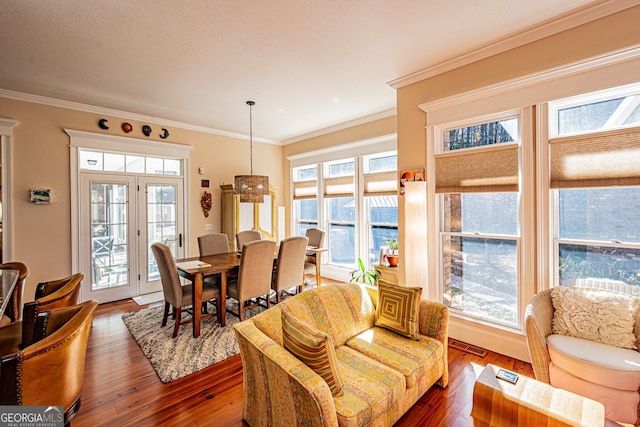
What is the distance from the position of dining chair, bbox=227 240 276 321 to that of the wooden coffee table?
8.02 ft

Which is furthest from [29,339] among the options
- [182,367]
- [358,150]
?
[358,150]

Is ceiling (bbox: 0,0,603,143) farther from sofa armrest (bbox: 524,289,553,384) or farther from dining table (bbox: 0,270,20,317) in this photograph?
sofa armrest (bbox: 524,289,553,384)

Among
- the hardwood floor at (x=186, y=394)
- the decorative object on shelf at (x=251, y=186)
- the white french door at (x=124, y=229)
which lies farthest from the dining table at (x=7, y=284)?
the decorative object on shelf at (x=251, y=186)

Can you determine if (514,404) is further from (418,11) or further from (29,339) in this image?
(29,339)

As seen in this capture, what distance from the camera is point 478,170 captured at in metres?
2.86

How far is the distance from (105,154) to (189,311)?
110 inches

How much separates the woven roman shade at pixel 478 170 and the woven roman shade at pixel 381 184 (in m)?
1.37

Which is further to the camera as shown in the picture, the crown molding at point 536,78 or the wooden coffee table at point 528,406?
the crown molding at point 536,78

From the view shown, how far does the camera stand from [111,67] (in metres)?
3.04

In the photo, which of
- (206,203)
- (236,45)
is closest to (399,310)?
(236,45)

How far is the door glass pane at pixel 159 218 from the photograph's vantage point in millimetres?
4770

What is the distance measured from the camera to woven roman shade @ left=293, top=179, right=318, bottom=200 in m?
5.89

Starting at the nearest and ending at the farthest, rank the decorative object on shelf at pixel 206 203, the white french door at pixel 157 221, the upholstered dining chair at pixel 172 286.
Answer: the upholstered dining chair at pixel 172 286 < the white french door at pixel 157 221 < the decorative object on shelf at pixel 206 203

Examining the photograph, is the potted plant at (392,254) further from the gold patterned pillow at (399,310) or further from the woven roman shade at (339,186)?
the woven roman shade at (339,186)
